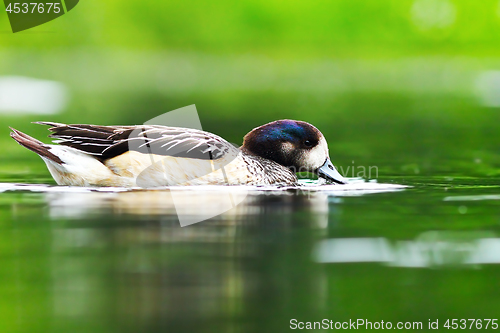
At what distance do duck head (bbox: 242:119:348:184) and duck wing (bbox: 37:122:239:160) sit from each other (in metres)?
0.97

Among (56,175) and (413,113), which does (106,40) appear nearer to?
(413,113)

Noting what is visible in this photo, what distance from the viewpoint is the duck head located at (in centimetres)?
965

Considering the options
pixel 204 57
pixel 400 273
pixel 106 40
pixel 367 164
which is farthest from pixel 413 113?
pixel 400 273

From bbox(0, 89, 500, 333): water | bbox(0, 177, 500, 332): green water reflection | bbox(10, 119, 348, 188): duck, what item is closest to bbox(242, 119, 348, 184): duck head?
bbox(10, 119, 348, 188): duck

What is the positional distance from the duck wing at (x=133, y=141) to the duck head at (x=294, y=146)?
38.2 inches

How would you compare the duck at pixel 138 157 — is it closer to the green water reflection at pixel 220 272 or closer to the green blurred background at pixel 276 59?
the green water reflection at pixel 220 272

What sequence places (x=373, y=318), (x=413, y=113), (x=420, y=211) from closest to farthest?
(x=373, y=318) → (x=420, y=211) → (x=413, y=113)

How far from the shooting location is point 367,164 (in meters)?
10.6

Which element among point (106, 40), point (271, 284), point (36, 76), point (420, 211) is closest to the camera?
point (271, 284)

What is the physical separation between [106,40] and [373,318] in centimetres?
1946

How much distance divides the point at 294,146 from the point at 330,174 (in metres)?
→ 0.62

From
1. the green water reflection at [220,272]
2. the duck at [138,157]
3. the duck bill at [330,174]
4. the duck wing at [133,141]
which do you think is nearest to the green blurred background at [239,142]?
the green water reflection at [220,272]

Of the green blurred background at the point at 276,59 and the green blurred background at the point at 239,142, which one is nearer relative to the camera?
the green blurred background at the point at 239,142

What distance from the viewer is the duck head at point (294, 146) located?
A: 9.65 m
